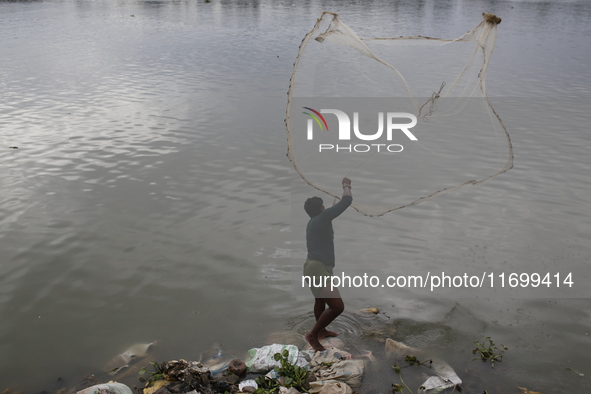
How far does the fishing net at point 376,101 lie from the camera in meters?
5.13

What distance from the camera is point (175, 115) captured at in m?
13.0

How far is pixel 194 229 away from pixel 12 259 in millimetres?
2413

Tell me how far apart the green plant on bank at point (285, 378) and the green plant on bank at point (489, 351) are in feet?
5.85

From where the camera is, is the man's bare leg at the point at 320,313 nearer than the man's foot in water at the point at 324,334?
Yes

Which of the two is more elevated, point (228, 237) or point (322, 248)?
point (322, 248)

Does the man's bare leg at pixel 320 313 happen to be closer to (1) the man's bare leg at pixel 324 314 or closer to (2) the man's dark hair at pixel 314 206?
(1) the man's bare leg at pixel 324 314

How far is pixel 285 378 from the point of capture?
4578 millimetres

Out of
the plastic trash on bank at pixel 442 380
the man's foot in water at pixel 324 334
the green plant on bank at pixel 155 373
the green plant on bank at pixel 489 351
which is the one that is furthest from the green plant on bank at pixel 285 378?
the green plant on bank at pixel 489 351

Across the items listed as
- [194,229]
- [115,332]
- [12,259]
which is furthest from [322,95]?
[12,259]

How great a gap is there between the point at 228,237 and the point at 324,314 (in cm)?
282

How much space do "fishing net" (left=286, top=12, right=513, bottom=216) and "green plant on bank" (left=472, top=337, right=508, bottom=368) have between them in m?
1.58

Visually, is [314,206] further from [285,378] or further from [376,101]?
[376,101]

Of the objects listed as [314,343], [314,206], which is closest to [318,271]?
[314,206]

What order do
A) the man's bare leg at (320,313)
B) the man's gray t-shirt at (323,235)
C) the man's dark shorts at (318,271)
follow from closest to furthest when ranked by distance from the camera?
the man's gray t-shirt at (323,235), the man's dark shorts at (318,271), the man's bare leg at (320,313)
